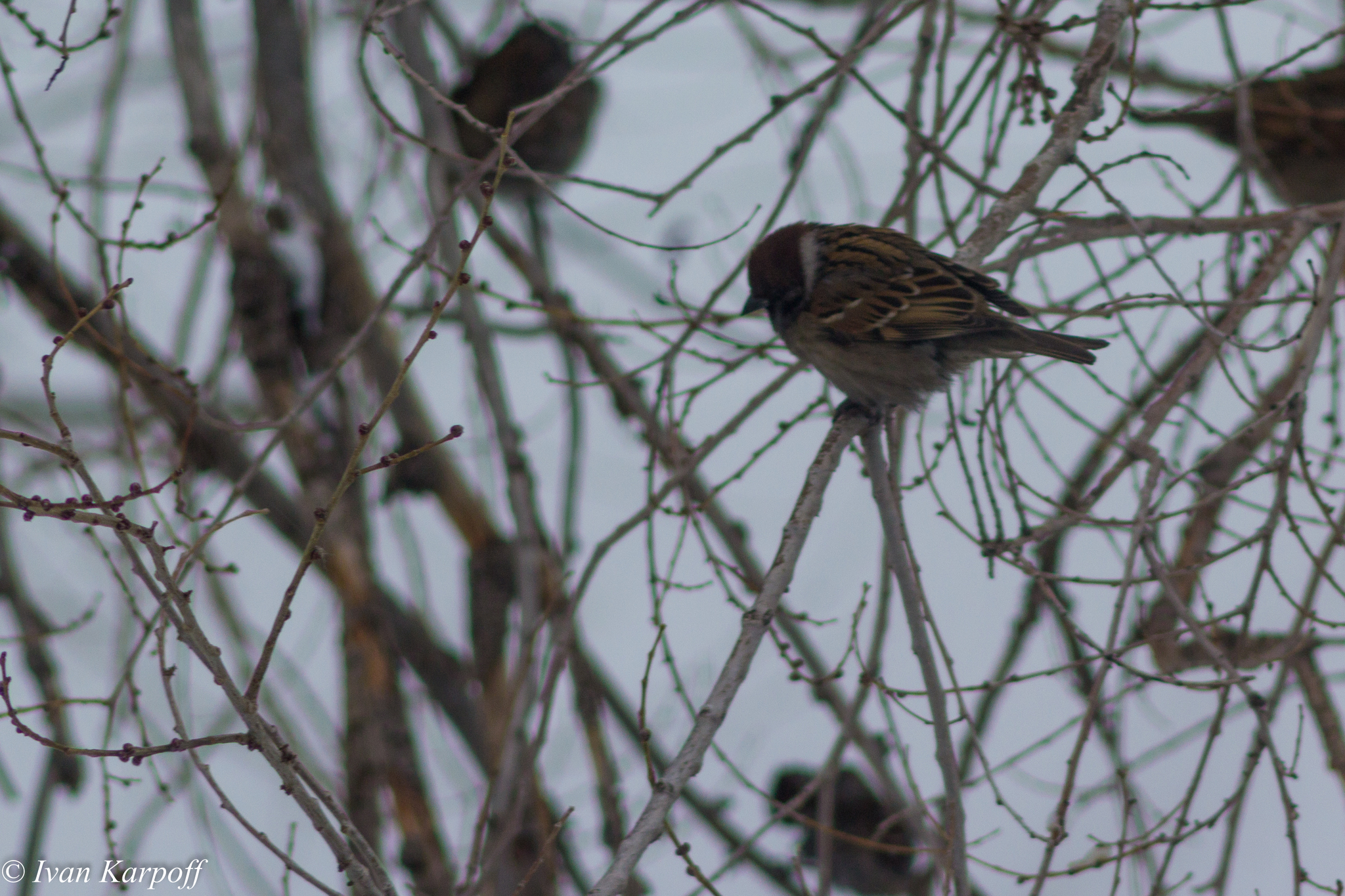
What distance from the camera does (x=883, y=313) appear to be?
11.4 feet

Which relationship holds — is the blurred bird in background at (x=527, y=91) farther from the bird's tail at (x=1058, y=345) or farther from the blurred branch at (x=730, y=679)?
the blurred branch at (x=730, y=679)

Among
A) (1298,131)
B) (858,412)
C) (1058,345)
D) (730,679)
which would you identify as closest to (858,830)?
(858,412)

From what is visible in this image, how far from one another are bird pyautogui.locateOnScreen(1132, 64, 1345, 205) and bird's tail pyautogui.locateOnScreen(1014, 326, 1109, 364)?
1251mm

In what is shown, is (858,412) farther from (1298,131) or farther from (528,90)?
(528,90)

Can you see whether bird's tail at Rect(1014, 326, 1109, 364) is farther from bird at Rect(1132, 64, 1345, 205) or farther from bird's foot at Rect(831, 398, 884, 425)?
bird at Rect(1132, 64, 1345, 205)

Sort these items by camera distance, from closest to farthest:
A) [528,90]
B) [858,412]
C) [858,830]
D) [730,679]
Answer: [730,679], [858,412], [858,830], [528,90]

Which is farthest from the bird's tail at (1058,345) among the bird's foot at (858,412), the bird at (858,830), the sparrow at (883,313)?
the bird at (858,830)

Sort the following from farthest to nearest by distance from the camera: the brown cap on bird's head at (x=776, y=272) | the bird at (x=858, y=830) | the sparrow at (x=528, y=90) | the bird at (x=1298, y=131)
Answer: the sparrow at (x=528, y=90) → the bird at (x=858, y=830) → the bird at (x=1298, y=131) → the brown cap on bird's head at (x=776, y=272)

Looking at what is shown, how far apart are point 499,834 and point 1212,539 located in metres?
3.26

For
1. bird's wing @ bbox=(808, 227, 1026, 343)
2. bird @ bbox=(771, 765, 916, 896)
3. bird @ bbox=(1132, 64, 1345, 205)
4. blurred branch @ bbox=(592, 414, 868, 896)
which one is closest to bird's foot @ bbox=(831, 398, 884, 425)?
blurred branch @ bbox=(592, 414, 868, 896)

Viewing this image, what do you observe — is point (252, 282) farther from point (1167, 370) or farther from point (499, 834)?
point (1167, 370)

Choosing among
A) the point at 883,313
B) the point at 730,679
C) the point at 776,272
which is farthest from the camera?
the point at 776,272

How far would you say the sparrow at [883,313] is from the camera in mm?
3232

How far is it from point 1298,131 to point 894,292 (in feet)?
5.49
